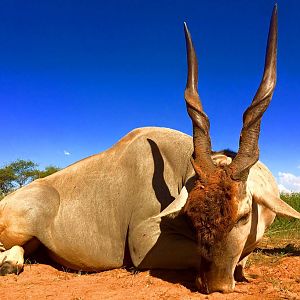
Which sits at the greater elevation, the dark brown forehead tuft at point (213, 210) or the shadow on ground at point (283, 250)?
the dark brown forehead tuft at point (213, 210)

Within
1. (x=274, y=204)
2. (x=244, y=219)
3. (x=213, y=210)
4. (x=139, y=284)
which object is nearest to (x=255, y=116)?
(x=274, y=204)

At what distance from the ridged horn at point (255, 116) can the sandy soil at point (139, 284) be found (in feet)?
3.44

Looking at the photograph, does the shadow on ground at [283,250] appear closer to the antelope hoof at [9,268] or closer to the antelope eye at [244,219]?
the antelope eye at [244,219]

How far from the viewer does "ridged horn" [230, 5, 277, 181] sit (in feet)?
13.9

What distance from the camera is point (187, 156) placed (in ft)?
18.2

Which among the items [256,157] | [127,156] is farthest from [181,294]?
[127,156]

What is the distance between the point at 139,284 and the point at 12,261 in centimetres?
186

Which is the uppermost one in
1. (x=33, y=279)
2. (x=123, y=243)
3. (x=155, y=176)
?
(x=155, y=176)

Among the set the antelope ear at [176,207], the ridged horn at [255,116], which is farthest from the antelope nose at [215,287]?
the ridged horn at [255,116]

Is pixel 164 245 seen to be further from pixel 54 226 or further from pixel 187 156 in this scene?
pixel 54 226

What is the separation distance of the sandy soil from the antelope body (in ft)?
0.56

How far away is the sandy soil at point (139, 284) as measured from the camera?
413 centimetres

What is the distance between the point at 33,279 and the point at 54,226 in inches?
35.5

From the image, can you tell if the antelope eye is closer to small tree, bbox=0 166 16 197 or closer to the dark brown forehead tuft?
the dark brown forehead tuft
